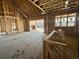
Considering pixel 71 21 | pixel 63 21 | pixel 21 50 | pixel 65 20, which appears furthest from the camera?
pixel 63 21

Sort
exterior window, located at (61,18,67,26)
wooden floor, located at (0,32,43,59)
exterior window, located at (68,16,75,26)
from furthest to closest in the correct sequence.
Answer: exterior window, located at (61,18,67,26) < exterior window, located at (68,16,75,26) < wooden floor, located at (0,32,43,59)

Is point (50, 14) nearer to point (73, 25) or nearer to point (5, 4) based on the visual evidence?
point (73, 25)

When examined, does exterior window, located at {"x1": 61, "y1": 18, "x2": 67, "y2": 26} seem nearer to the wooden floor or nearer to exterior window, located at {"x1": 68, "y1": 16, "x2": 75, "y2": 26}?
exterior window, located at {"x1": 68, "y1": 16, "x2": 75, "y2": 26}

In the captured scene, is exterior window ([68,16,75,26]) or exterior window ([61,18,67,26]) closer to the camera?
exterior window ([68,16,75,26])

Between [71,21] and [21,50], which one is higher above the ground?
[71,21]

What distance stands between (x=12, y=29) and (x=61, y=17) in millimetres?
6746

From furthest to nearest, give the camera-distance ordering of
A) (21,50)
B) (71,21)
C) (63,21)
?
(63,21) → (71,21) → (21,50)

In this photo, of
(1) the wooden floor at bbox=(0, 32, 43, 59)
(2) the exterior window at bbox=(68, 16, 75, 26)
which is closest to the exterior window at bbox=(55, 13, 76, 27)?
(2) the exterior window at bbox=(68, 16, 75, 26)

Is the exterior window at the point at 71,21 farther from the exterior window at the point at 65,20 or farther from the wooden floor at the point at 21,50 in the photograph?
the wooden floor at the point at 21,50

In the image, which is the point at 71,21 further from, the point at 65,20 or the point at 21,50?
the point at 21,50

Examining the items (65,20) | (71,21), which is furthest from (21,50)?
(65,20)

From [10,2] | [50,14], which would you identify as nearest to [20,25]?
[10,2]

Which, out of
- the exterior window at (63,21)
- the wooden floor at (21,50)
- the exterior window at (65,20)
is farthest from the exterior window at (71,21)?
the wooden floor at (21,50)

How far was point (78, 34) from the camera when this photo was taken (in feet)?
20.1
